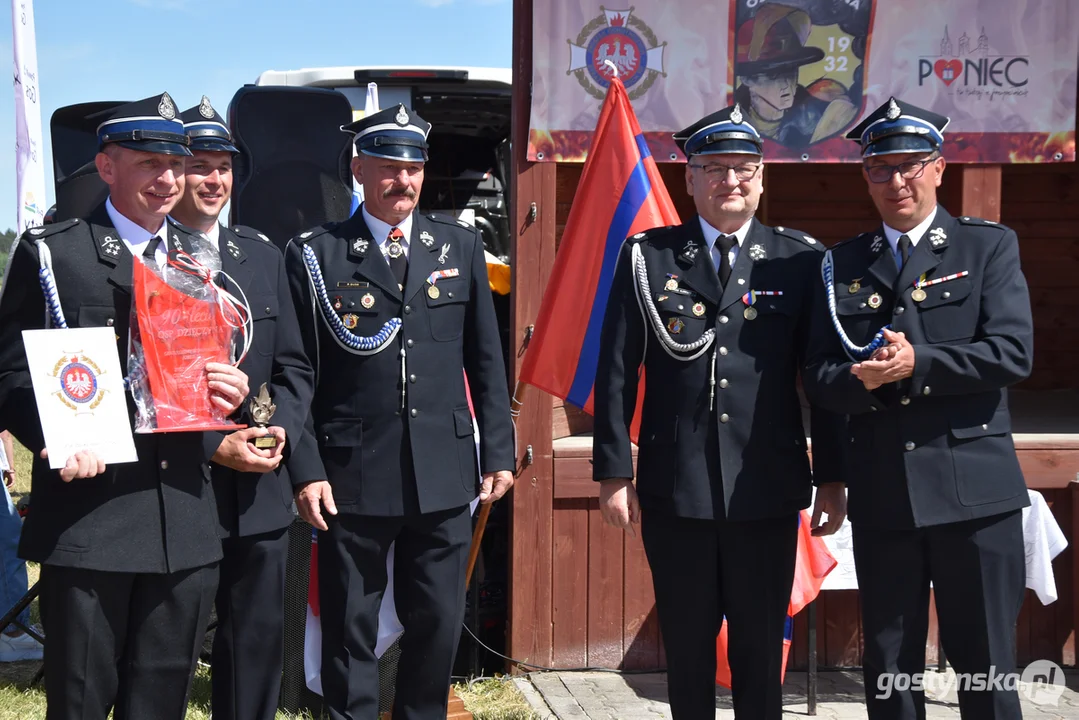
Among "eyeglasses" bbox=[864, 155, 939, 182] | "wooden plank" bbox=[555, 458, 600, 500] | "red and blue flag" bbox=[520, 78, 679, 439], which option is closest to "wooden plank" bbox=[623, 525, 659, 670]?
"wooden plank" bbox=[555, 458, 600, 500]

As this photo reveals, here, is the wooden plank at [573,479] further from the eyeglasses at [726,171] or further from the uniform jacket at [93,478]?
the uniform jacket at [93,478]

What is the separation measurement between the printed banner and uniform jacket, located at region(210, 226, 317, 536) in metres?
2.30

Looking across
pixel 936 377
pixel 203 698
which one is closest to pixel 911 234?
pixel 936 377

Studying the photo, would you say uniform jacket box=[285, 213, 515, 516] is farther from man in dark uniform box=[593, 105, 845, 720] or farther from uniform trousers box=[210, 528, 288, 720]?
man in dark uniform box=[593, 105, 845, 720]

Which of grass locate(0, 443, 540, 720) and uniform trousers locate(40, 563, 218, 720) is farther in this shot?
grass locate(0, 443, 540, 720)

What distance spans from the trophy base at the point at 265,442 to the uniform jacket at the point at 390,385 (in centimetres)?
36

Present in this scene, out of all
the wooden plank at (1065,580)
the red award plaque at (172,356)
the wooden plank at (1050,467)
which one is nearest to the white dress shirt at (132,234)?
the red award plaque at (172,356)

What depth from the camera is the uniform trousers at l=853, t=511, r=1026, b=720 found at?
9.94 ft

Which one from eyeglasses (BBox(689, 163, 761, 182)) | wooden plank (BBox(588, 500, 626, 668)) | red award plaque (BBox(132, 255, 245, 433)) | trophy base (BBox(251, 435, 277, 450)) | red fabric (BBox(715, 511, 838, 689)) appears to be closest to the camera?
red award plaque (BBox(132, 255, 245, 433))

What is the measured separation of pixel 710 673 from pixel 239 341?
165cm

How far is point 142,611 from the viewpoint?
271cm

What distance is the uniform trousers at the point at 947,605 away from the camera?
3.03 metres

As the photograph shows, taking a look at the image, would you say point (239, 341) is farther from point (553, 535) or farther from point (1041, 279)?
point (1041, 279)

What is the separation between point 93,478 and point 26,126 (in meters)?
3.95
